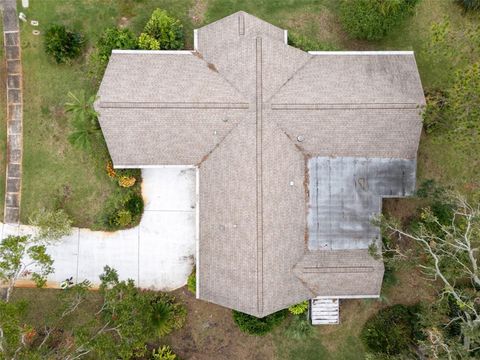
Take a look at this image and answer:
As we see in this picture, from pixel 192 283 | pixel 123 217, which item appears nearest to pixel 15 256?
pixel 123 217

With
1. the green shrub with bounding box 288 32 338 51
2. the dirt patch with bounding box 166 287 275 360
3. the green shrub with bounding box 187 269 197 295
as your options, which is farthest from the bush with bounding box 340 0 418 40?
the dirt patch with bounding box 166 287 275 360

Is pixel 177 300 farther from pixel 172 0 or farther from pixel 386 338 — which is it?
pixel 172 0

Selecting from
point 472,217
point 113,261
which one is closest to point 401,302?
point 472,217

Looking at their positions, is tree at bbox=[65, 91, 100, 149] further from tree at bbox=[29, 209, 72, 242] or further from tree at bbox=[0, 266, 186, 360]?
tree at bbox=[0, 266, 186, 360]

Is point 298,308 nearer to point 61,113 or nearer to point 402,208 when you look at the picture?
point 402,208

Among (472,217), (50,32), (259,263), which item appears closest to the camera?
(472,217)

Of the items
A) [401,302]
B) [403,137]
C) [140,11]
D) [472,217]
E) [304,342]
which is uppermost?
[140,11]

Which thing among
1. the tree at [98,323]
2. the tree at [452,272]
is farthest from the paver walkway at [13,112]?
the tree at [452,272]

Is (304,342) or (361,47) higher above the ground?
(361,47)
